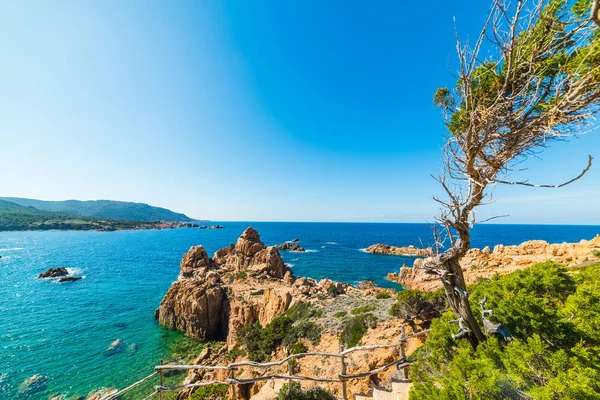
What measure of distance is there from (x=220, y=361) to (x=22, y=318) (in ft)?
92.5

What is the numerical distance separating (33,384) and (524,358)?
27.4 metres

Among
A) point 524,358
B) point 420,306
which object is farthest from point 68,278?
point 524,358

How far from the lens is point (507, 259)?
3075 centimetres

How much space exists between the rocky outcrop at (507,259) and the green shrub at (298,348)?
1556 centimetres

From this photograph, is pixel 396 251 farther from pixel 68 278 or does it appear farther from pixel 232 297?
pixel 68 278

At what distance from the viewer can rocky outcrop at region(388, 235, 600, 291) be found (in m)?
23.2

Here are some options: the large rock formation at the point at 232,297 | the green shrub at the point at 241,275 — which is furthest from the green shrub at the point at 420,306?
the green shrub at the point at 241,275

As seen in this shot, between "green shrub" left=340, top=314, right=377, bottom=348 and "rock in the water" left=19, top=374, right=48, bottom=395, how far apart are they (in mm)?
20967

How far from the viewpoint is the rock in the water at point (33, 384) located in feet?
51.8

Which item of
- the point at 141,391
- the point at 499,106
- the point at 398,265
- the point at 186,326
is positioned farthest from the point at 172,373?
the point at 398,265

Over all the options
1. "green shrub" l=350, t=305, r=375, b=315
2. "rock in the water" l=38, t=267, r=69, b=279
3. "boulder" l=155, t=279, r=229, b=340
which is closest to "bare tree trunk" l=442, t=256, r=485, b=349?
"green shrub" l=350, t=305, r=375, b=315

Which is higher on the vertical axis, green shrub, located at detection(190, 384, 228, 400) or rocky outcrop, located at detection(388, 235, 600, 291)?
rocky outcrop, located at detection(388, 235, 600, 291)

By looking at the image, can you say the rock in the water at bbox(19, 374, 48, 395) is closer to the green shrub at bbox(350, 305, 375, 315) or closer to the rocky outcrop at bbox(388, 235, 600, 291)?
the green shrub at bbox(350, 305, 375, 315)

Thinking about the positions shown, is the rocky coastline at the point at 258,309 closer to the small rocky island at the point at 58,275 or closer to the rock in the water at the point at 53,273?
the small rocky island at the point at 58,275
